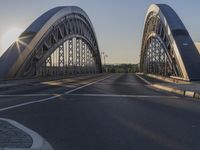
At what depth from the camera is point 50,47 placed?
61.7m

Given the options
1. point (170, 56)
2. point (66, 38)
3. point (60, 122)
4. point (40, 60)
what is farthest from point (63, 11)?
point (60, 122)

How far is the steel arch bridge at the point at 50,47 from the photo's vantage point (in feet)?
158

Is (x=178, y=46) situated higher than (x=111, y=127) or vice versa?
(x=178, y=46)

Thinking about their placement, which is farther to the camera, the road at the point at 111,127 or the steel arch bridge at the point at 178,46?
the steel arch bridge at the point at 178,46

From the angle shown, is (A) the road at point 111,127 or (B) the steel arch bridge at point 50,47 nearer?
(A) the road at point 111,127

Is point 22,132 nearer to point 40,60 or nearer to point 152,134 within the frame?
point 152,134

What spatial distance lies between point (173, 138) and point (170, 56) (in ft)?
164

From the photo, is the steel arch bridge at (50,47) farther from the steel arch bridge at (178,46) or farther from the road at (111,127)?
the road at (111,127)

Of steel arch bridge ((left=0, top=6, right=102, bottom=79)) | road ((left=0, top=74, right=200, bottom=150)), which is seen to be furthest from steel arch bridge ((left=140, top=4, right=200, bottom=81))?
road ((left=0, top=74, right=200, bottom=150))

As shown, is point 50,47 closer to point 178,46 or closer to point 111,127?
point 178,46

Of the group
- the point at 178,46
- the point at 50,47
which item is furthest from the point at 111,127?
the point at 50,47

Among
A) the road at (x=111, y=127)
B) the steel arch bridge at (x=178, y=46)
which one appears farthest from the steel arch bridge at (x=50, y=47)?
the road at (x=111, y=127)

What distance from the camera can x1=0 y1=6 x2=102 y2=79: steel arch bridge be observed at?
1898 inches

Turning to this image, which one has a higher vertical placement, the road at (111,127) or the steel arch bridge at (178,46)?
the steel arch bridge at (178,46)
